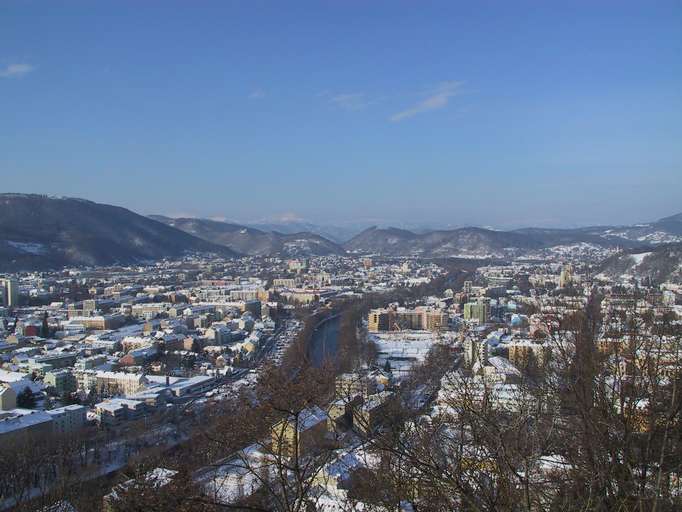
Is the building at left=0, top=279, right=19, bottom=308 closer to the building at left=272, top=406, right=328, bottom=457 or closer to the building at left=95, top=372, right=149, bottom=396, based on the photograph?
the building at left=95, top=372, right=149, bottom=396

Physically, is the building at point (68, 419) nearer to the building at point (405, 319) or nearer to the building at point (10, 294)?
the building at point (405, 319)

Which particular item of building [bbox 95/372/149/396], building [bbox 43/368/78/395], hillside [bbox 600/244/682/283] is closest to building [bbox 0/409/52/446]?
building [bbox 95/372/149/396]

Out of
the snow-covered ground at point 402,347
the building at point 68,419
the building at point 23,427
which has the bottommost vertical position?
the snow-covered ground at point 402,347

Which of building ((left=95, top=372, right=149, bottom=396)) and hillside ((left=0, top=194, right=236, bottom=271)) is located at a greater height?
hillside ((left=0, top=194, right=236, bottom=271))

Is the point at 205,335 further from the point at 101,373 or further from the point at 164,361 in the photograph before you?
the point at 101,373

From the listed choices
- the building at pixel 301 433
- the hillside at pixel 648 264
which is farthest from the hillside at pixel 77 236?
the building at pixel 301 433

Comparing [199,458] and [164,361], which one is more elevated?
[199,458]

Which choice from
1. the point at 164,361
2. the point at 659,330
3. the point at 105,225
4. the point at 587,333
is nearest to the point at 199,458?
the point at 587,333
